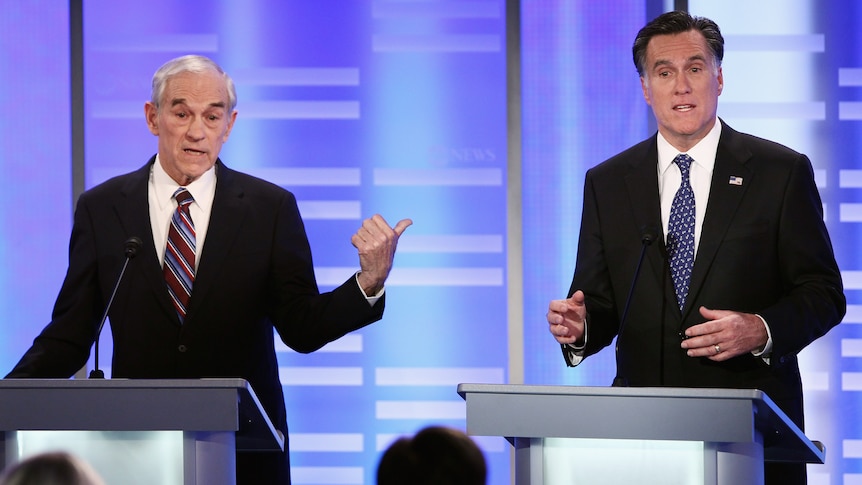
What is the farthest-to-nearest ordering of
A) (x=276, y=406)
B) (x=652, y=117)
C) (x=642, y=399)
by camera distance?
(x=652, y=117) < (x=276, y=406) < (x=642, y=399)

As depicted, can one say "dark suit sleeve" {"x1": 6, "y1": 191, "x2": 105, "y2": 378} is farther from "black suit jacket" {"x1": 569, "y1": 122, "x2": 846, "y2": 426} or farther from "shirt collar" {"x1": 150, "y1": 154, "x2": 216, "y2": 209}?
"black suit jacket" {"x1": 569, "y1": 122, "x2": 846, "y2": 426}

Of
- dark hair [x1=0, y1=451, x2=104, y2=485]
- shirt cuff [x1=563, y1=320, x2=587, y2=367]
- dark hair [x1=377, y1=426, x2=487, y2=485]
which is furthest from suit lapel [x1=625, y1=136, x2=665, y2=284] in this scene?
dark hair [x1=0, y1=451, x2=104, y2=485]

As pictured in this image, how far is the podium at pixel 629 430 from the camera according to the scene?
7.31 feet

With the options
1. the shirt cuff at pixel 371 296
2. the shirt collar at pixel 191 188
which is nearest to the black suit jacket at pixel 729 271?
the shirt cuff at pixel 371 296

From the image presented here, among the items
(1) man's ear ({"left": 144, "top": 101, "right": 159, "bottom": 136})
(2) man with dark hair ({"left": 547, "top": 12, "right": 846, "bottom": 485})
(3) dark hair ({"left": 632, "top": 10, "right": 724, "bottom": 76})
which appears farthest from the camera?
(1) man's ear ({"left": 144, "top": 101, "right": 159, "bottom": 136})

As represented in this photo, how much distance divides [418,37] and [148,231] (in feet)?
6.76

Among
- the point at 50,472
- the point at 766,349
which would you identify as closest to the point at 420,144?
the point at 766,349

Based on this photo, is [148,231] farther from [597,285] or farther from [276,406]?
[597,285]

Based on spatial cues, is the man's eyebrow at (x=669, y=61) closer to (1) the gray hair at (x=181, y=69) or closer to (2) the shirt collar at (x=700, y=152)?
(2) the shirt collar at (x=700, y=152)

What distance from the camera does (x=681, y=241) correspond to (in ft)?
10.00

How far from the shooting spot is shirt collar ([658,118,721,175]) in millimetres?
3143

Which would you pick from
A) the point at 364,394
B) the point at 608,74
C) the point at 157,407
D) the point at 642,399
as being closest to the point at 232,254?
the point at 157,407

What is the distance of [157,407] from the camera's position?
91.0 inches

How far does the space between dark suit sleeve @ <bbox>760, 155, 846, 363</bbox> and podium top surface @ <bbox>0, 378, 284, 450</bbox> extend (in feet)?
4.22
